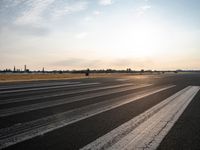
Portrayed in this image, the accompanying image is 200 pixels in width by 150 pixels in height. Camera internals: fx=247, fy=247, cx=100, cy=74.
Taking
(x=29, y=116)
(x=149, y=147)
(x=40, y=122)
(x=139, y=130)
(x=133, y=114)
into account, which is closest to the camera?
(x=149, y=147)

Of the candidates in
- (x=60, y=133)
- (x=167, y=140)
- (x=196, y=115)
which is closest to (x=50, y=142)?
(x=60, y=133)

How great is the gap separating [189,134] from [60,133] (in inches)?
116

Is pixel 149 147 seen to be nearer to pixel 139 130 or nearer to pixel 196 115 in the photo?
pixel 139 130

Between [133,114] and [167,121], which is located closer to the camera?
[167,121]

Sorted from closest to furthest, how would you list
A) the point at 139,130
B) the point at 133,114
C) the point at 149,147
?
1. the point at 149,147
2. the point at 139,130
3. the point at 133,114

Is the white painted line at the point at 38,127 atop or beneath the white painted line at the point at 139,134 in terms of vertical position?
atop

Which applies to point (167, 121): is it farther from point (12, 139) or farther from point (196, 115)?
point (12, 139)

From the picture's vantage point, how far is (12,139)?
5.01 metres

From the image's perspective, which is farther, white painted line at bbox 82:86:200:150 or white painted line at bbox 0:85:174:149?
white painted line at bbox 0:85:174:149

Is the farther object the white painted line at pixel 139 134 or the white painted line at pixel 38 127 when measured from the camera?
the white painted line at pixel 38 127

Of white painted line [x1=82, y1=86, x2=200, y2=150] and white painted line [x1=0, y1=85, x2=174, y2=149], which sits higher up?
white painted line [x1=0, y1=85, x2=174, y2=149]

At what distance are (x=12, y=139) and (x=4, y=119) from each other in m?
2.30

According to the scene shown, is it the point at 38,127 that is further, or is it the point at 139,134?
the point at 38,127

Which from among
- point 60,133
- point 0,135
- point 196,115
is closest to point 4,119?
point 0,135
